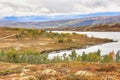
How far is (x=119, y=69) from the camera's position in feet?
150

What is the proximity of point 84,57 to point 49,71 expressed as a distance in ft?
213

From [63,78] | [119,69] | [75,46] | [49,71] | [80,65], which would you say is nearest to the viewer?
[63,78]

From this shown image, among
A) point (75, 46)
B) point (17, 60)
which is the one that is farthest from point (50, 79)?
point (75, 46)

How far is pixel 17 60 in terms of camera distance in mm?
101750

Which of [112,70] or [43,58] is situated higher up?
[112,70]

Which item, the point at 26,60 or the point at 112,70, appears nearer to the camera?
the point at 112,70

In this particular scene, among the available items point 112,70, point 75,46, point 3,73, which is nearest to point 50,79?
point 112,70

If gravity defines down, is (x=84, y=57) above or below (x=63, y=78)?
below

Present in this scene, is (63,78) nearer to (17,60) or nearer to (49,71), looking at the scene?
(49,71)

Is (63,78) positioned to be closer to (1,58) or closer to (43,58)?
(43,58)

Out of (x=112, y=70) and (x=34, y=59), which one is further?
(x=34, y=59)

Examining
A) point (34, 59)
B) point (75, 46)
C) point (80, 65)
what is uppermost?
point (80, 65)

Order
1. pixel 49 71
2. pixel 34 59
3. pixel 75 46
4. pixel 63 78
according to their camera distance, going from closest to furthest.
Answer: pixel 63 78 < pixel 49 71 < pixel 34 59 < pixel 75 46

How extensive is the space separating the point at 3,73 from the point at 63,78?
20.4 metres
